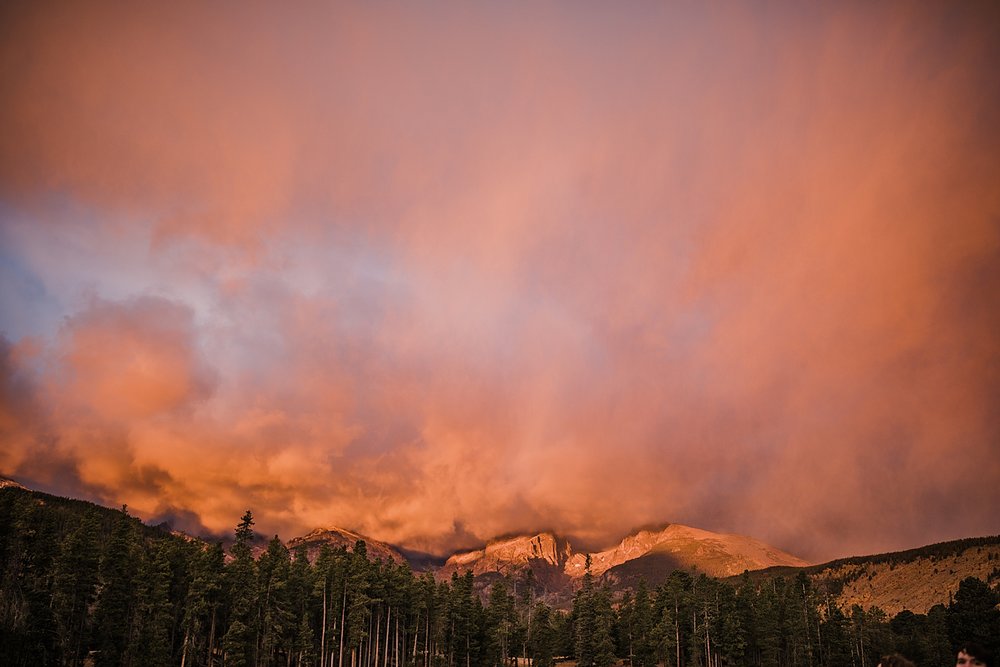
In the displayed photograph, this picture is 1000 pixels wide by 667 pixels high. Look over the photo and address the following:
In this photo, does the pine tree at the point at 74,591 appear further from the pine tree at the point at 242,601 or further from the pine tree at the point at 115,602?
the pine tree at the point at 242,601

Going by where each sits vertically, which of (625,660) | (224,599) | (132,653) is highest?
(224,599)

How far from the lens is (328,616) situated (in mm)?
93188

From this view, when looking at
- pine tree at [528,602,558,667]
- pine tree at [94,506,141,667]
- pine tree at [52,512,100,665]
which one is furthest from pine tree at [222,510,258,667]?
pine tree at [528,602,558,667]

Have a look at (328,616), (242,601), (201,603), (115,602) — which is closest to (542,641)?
(328,616)

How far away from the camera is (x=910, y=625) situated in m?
155

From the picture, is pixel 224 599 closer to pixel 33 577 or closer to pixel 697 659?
pixel 33 577

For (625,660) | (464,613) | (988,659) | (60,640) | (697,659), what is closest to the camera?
(988,659)

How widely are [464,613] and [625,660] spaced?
37563 millimetres

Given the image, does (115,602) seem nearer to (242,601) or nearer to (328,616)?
(242,601)

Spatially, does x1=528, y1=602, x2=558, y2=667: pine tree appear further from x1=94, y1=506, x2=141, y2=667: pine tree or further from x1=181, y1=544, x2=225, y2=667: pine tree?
x1=94, y1=506, x2=141, y2=667: pine tree

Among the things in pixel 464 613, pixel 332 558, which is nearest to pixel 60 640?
pixel 332 558

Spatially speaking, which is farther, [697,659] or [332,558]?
[697,659]

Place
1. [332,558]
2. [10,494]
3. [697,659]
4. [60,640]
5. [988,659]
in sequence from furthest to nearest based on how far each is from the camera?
[697,659], [332,558], [10,494], [60,640], [988,659]

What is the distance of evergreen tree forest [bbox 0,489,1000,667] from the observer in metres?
74.2
